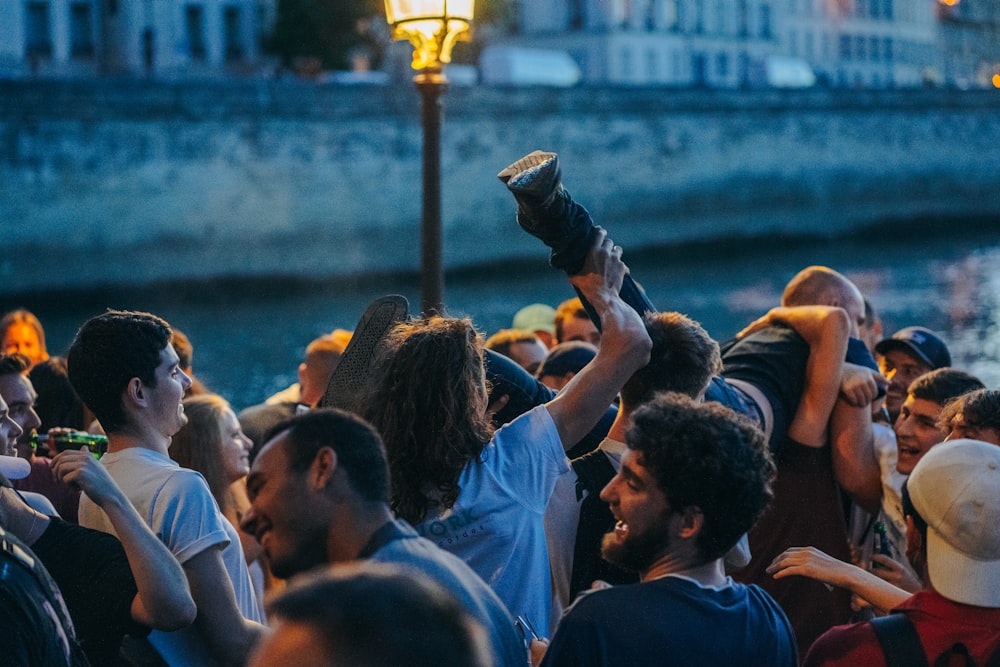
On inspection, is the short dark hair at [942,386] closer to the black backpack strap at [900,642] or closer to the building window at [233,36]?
the black backpack strap at [900,642]

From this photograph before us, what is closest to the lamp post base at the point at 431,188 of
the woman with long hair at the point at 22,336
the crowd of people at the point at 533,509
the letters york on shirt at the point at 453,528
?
the woman with long hair at the point at 22,336

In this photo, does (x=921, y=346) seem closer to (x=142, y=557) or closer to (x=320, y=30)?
(x=142, y=557)

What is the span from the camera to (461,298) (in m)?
26.6

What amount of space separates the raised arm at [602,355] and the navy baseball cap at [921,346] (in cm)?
206

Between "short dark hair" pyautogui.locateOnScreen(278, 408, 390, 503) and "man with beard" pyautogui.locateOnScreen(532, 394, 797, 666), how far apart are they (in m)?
0.37

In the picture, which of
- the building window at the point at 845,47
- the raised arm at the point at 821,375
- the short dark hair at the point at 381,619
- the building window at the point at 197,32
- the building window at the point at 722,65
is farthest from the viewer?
the building window at the point at 845,47

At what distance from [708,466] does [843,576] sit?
514 mm

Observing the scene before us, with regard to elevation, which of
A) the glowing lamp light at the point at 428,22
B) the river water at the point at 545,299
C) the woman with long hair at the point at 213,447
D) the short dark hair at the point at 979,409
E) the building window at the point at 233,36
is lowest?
the river water at the point at 545,299

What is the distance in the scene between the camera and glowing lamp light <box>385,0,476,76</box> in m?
5.55

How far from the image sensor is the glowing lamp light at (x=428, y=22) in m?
5.55

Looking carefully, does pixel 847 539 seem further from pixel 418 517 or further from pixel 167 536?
pixel 167 536

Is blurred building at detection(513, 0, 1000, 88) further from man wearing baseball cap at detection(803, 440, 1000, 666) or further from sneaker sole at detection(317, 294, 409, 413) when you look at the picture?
man wearing baseball cap at detection(803, 440, 1000, 666)

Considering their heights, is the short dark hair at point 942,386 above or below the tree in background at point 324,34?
below

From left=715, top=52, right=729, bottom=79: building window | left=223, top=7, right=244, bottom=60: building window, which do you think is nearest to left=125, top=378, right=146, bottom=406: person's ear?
left=223, top=7, right=244, bottom=60: building window
